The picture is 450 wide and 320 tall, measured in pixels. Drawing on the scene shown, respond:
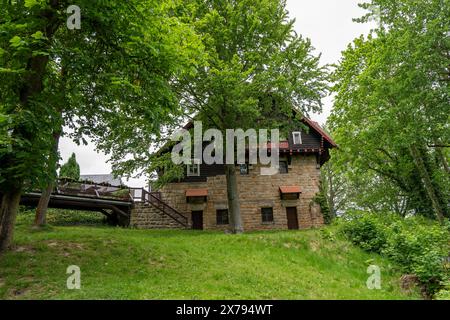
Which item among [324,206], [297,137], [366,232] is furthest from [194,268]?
[297,137]

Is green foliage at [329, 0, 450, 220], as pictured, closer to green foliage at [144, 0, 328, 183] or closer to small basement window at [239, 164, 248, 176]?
green foliage at [144, 0, 328, 183]

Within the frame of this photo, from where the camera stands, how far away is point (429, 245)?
11.8 metres

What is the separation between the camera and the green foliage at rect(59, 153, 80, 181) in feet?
91.3

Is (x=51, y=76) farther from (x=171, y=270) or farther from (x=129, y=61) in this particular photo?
(x=171, y=270)

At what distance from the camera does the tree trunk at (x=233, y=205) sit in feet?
55.4

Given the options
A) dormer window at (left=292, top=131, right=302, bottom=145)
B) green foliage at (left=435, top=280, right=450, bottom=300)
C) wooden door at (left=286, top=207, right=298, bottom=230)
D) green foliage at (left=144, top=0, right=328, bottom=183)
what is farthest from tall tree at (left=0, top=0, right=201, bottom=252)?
wooden door at (left=286, top=207, right=298, bottom=230)

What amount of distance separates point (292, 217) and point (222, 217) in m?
Result: 5.07

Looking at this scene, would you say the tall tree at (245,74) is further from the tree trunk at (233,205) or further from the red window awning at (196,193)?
the red window awning at (196,193)

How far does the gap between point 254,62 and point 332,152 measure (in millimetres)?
12302

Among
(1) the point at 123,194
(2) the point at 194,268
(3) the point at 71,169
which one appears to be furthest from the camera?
(3) the point at 71,169

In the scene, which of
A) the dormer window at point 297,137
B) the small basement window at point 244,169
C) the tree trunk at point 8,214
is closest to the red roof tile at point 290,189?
the small basement window at point 244,169

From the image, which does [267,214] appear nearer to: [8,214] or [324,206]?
[324,206]

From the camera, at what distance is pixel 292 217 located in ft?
73.1
